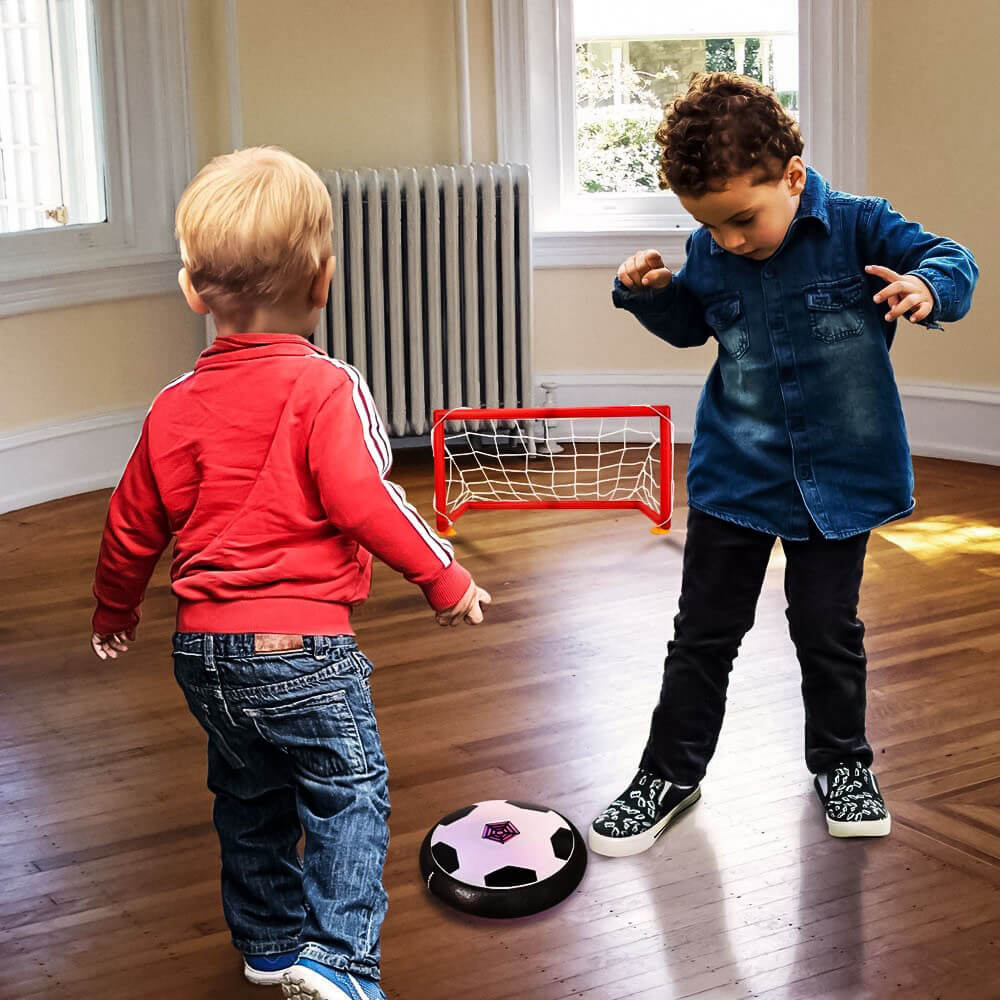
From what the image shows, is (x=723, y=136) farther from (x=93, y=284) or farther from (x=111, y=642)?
(x=93, y=284)

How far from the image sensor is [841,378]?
1.78m

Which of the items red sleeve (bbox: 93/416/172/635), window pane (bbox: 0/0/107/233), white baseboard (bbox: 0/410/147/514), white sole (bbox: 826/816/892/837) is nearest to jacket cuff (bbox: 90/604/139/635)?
red sleeve (bbox: 93/416/172/635)

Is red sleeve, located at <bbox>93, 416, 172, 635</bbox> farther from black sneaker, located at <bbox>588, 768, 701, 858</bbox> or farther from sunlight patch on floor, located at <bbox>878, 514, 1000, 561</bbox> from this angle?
sunlight patch on floor, located at <bbox>878, 514, 1000, 561</bbox>

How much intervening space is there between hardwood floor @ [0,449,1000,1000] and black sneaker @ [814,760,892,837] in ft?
0.07

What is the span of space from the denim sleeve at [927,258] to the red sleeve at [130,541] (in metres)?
0.84

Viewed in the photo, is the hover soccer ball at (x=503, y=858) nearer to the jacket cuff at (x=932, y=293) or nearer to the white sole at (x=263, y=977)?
the white sole at (x=263, y=977)

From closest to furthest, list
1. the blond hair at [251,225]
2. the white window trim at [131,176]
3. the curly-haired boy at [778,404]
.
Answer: the blond hair at [251,225], the curly-haired boy at [778,404], the white window trim at [131,176]

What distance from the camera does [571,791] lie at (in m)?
2.06

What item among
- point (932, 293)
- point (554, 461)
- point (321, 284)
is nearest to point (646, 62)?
point (554, 461)

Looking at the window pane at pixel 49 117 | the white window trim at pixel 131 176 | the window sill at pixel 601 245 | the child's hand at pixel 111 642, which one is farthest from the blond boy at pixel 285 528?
the window sill at pixel 601 245

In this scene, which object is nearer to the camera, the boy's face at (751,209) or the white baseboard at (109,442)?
the boy's face at (751,209)

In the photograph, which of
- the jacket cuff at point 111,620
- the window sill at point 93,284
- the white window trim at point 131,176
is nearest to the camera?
the jacket cuff at point 111,620

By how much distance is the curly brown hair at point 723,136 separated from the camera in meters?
1.66

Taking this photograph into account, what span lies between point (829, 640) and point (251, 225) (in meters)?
0.98
